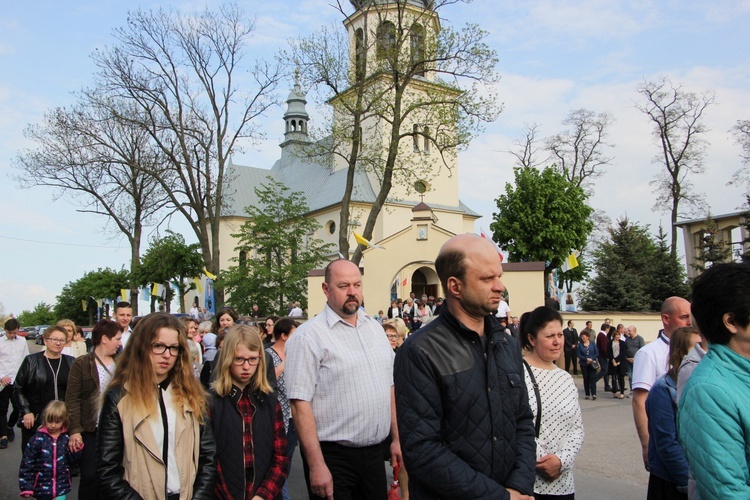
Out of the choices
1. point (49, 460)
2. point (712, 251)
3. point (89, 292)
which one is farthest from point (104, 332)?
point (89, 292)

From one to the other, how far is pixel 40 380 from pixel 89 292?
5664cm

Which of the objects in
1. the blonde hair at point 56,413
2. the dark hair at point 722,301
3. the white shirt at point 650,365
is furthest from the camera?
the blonde hair at point 56,413

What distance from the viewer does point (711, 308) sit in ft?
8.12

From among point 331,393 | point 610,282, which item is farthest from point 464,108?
point 331,393

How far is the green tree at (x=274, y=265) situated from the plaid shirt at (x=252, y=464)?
27.3m

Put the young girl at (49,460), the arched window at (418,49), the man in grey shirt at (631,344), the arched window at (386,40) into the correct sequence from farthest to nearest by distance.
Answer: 1. the arched window at (418,49)
2. the arched window at (386,40)
3. the man in grey shirt at (631,344)
4. the young girl at (49,460)

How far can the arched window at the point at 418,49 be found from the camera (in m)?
23.6

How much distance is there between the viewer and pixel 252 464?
387 cm

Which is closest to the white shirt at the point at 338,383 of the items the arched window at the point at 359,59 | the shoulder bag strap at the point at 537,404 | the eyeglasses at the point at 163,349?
the eyeglasses at the point at 163,349

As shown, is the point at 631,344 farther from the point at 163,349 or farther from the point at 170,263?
the point at 170,263

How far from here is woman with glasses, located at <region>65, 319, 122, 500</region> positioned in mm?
5254

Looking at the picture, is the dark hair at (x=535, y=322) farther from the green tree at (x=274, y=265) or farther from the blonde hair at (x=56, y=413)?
the green tree at (x=274, y=265)

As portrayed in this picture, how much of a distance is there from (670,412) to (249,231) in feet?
109

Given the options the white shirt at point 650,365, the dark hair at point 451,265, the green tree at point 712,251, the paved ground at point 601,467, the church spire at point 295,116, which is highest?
the church spire at point 295,116
